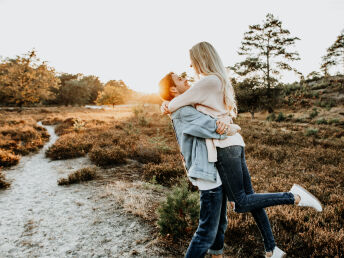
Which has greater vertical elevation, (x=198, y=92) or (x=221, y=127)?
(x=198, y=92)

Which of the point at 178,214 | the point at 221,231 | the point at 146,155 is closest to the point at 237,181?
the point at 221,231

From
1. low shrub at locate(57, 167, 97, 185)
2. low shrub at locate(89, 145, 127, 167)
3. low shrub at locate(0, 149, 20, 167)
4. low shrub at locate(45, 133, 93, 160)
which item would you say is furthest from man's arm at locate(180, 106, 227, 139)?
low shrub at locate(0, 149, 20, 167)

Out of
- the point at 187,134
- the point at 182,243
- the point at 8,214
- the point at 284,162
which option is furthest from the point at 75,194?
the point at 284,162

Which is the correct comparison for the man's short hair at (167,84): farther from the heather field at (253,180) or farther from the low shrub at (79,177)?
the low shrub at (79,177)

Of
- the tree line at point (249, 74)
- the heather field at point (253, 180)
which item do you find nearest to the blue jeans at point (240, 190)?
the heather field at point (253, 180)

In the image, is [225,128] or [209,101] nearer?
[225,128]

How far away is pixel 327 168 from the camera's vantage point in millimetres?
6012

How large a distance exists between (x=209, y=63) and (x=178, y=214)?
1990 millimetres

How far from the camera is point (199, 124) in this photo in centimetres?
172

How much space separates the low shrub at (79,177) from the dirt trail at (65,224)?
18cm

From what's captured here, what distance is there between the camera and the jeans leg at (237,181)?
1787 millimetres

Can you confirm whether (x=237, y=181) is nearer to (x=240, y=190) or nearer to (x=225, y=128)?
(x=240, y=190)

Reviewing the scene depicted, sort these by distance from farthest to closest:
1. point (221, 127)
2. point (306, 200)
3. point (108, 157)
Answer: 1. point (108, 157)
2. point (306, 200)
3. point (221, 127)

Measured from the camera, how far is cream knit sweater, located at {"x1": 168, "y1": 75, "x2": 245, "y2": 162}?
1.75 meters
